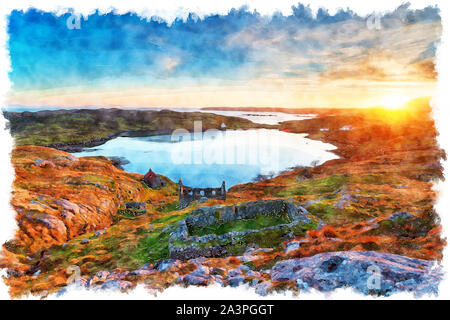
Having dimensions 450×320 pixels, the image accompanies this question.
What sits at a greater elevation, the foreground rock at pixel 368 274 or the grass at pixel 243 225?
the foreground rock at pixel 368 274

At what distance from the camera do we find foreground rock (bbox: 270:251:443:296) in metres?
5.47

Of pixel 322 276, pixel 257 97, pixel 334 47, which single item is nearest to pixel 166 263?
pixel 322 276

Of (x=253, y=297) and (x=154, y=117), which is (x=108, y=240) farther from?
(x=154, y=117)

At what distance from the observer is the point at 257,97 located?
19172 millimetres

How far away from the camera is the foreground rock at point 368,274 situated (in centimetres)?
547

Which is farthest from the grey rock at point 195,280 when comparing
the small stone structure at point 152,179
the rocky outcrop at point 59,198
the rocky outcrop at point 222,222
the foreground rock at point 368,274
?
the small stone structure at point 152,179

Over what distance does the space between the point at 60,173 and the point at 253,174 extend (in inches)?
1085

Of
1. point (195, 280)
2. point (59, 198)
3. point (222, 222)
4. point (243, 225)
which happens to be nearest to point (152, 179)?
point (59, 198)

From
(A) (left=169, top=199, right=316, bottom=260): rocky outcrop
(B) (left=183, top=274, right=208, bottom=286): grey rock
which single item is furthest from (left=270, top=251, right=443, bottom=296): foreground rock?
(A) (left=169, top=199, right=316, bottom=260): rocky outcrop

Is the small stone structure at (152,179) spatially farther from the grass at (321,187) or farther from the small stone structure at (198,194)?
the grass at (321,187)

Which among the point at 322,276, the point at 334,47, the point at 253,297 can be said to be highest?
the point at 334,47

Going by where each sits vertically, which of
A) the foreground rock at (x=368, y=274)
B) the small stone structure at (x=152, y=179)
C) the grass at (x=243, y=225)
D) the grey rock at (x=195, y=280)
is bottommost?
the small stone structure at (x=152, y=179)

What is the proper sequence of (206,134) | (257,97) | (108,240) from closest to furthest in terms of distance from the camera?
(108,240) < (257,97) < (206,134)

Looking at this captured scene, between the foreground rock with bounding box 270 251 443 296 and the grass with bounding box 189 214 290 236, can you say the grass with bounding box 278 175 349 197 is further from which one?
the foreground rock with bounding box 270 251 443 296
